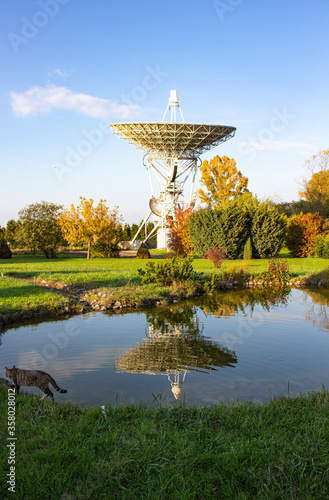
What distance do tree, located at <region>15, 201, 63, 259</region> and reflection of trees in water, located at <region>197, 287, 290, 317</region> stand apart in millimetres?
20585

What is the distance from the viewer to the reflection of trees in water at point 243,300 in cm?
982

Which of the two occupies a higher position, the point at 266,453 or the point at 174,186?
the point at 174,186

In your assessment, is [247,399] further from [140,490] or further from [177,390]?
[140,490]

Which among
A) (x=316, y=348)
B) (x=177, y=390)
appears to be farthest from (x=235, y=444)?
(x=316, y=348)

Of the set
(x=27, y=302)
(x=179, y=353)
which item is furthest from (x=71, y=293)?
(x=179, y=353)

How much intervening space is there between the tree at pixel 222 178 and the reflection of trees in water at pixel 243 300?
91.3 feet

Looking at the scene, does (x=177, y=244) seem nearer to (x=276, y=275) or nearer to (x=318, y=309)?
(x=276, y=275)

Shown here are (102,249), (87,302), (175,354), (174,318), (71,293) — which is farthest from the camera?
(102,249)

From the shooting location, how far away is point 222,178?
4081cm

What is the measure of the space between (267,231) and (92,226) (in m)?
12.3

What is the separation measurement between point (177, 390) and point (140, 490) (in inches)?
82.3

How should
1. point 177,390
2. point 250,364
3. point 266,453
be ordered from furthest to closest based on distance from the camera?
point 250,364 < point 177,390 < point 266,453

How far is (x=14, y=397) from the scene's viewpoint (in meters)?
3.70

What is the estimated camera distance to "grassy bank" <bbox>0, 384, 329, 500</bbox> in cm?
237
